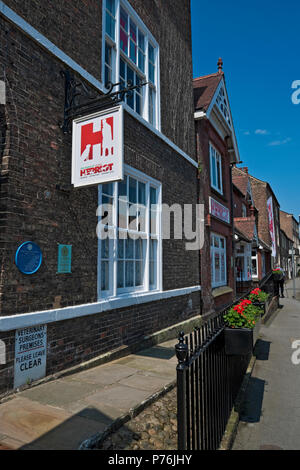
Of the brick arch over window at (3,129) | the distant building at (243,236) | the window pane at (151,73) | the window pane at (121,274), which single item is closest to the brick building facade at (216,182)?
the distant building at (243,236)

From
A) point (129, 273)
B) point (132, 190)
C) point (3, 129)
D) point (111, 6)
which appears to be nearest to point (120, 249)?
point (129, 273)

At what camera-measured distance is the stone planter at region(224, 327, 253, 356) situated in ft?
13.8

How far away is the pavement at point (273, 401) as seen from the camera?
3783 millimetres

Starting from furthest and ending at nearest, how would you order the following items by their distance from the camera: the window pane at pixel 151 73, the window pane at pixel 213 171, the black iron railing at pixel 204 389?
the window pane at pixel 213 171 < the window pane at pixel 151 73 < the black iron railing at pixel 204 389

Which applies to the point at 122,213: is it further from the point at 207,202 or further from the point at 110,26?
the point at 207,202

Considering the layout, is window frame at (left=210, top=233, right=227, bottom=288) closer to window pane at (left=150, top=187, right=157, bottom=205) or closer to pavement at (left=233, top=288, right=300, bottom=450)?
pavement at (left=233, top=288, right=300, bottom=450)

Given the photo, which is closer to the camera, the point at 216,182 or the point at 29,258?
the point at 29,258

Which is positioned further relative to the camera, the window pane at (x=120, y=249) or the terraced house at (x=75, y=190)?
the window pane at (x=120, y=249)

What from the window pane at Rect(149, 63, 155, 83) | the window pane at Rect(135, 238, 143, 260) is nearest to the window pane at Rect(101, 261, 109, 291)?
the window pane at Rect(135, 238, 143, 260)

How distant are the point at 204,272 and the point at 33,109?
7.40m

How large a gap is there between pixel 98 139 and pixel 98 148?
15 cm

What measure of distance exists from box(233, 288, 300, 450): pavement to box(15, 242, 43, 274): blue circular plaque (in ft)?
10.5

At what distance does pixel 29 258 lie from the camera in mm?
4012

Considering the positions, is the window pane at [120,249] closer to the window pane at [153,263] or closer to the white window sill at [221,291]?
the window pane at [153,263]
